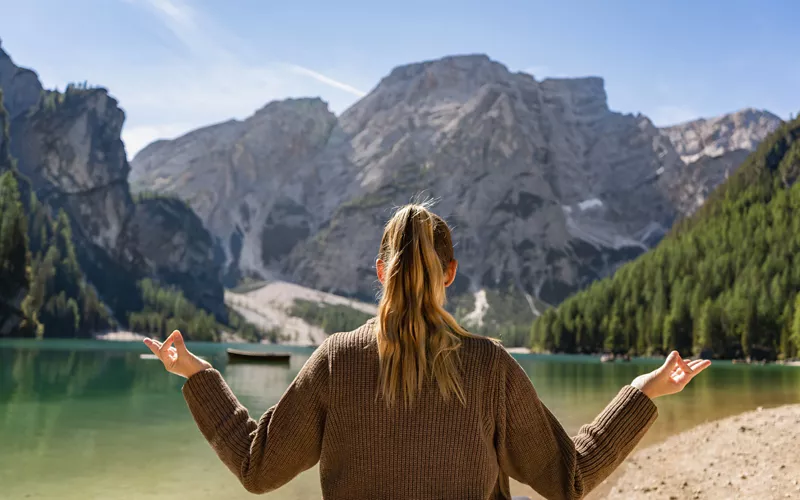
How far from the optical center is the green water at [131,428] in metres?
15.0

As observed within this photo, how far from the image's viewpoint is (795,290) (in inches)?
4638

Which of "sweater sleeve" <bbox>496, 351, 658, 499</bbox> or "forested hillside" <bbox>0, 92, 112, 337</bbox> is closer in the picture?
"sweater sleeve" <bbox>496, 351, 658, 499</bbox>

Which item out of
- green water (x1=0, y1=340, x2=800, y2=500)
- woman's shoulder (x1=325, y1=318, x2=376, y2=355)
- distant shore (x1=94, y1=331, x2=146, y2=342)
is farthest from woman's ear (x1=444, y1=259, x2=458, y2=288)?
distant shore (x1=94, y1=331, x2=146, y2=342)

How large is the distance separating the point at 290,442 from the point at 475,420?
855 mm

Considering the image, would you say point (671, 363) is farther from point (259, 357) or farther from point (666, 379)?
point (259, 357)

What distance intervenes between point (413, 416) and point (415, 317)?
1.37 ft

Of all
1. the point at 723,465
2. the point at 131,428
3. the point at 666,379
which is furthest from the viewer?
the point at 131,428

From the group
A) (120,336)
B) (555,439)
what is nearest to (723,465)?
(555,439)

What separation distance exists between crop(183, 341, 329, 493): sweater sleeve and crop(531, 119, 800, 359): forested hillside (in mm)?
105276

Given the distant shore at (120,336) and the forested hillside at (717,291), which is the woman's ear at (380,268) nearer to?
the forested hillside at (717,291)

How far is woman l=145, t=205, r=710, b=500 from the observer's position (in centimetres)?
321

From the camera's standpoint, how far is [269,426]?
137 inches

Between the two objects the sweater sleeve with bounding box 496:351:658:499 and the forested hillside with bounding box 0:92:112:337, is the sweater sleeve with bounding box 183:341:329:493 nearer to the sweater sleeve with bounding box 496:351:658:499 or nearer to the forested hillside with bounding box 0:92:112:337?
the sweater sleeve with bounding box 496:351:658:499

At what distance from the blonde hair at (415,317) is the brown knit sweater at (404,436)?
0.07m
